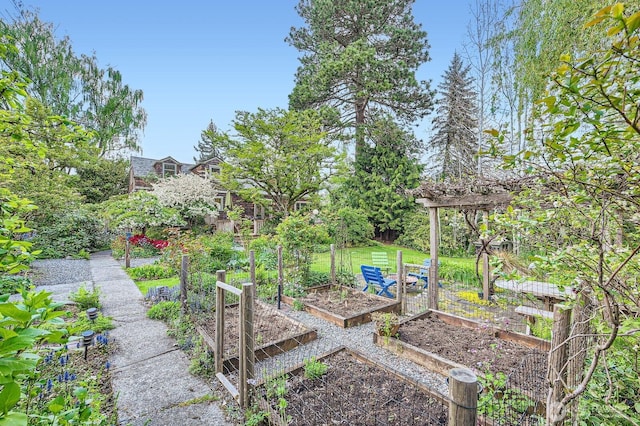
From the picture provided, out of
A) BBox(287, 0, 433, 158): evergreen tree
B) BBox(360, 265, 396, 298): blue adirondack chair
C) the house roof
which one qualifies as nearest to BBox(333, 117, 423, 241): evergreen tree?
BBox(287, 0, 433, 158): evergreen tree

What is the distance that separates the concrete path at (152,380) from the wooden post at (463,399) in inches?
89.8

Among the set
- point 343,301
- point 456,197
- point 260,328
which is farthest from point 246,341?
point 456,197

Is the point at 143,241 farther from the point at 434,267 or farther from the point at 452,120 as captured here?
the point at 452,120

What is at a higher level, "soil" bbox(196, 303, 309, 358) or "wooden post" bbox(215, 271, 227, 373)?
"wooden post" bbox(215, 271, 227, 373)

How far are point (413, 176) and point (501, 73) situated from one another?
23.7 feet

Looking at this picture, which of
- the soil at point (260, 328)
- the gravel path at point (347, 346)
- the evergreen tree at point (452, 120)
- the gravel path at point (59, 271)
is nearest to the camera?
the gravel path at point (347, 346)

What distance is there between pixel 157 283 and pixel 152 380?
16.6ft

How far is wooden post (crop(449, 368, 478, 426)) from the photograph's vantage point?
1247mm

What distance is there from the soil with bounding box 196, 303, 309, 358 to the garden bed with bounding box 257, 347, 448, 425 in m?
1.03

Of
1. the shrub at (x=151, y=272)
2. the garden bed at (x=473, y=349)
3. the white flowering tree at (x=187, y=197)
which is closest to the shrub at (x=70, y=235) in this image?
the white flowering tree at (x=187, y=197)

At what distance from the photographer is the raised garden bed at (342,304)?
17.0ft

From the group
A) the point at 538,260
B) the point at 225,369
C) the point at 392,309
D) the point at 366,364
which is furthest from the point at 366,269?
the point at 538,260

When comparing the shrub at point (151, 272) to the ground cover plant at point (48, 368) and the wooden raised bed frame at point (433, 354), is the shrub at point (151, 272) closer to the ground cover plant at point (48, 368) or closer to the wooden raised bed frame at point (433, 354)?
the ground cover plant at point (48, 368)

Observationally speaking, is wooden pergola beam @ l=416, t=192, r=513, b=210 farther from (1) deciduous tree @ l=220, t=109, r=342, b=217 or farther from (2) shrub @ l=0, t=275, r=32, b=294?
(1) deciduous tree @ l=220, t=109, r=342, b=217
